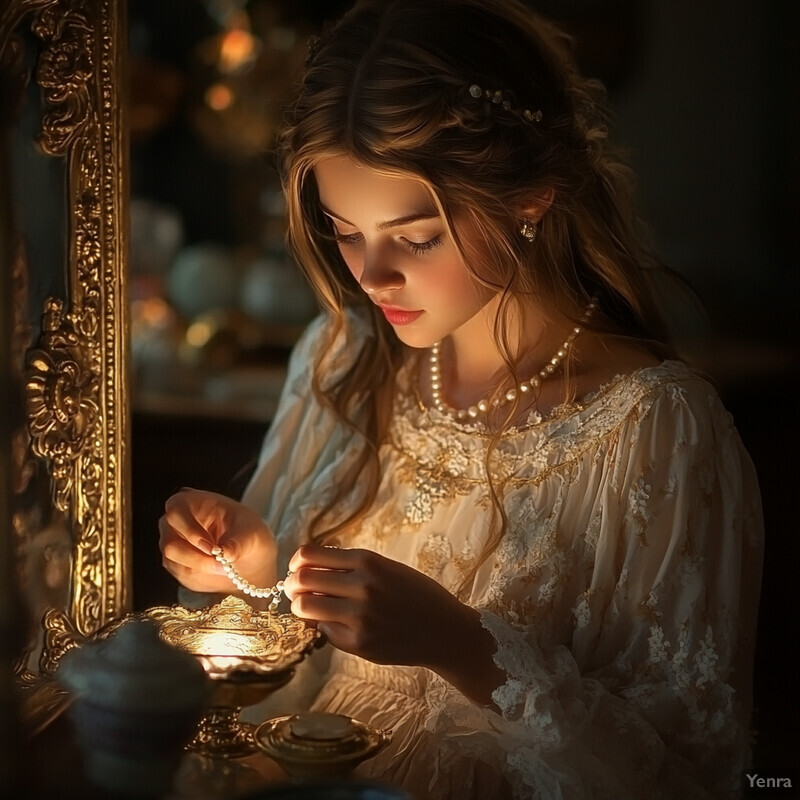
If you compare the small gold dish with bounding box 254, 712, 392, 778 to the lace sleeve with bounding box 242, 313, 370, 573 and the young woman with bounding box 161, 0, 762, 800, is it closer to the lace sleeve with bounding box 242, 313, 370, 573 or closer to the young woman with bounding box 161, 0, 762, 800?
the young woman with bounding box 161, 0, 762, 800

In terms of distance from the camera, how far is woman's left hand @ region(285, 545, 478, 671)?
0.94 m

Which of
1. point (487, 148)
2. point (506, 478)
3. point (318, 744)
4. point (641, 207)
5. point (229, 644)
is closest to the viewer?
point (318, 744)

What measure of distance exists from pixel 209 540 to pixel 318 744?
0.34 m

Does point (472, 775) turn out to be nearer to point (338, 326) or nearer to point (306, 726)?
point (306, 726)

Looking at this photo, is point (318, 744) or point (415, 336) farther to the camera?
point (415, 336)

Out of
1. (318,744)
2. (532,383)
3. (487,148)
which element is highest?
(487,148)

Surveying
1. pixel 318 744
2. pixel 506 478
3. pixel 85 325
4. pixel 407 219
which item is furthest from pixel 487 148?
pixel 318 744

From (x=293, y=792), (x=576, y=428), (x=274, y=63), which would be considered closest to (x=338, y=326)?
(x=576, y=428)

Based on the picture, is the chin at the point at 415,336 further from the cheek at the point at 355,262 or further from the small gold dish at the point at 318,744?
the small gold dish at the point at 318,744

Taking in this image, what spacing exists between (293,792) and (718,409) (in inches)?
23.2

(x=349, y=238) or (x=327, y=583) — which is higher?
(x=349, y=238)

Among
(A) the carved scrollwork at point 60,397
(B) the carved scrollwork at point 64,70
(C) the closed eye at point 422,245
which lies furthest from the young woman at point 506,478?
(B) the carved scrollwork at point 64,70

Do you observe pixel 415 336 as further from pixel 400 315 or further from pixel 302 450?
pixel 302 450

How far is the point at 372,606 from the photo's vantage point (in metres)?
0.94
